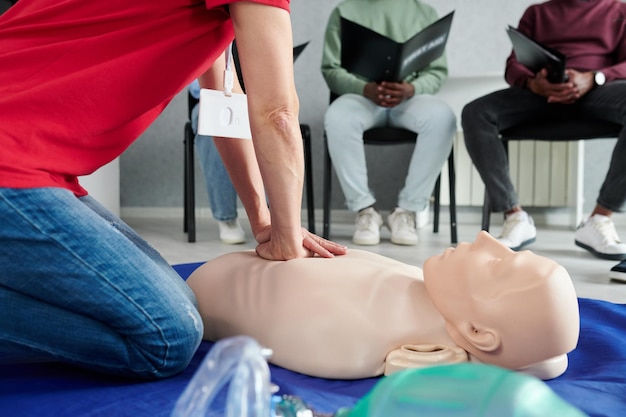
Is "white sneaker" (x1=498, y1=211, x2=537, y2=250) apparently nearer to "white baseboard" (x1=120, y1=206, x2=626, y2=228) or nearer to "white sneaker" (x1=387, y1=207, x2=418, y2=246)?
"white sneaker" (x1=387, y1=207, x2=418, y2=246)

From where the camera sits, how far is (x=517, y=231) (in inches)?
103

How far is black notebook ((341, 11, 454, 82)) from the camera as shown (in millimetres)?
2533

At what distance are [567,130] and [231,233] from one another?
55.5 inches

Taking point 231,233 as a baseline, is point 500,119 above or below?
above

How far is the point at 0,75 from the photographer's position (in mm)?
1012

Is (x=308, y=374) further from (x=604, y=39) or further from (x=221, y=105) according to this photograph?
(x=604, y=39)

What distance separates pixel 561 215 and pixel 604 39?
4.39 feet

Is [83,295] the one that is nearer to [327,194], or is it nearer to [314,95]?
[327,194]

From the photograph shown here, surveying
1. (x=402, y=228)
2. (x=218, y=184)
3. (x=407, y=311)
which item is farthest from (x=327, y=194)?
(x=407, y=311)

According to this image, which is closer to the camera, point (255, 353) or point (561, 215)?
point (255, 353)

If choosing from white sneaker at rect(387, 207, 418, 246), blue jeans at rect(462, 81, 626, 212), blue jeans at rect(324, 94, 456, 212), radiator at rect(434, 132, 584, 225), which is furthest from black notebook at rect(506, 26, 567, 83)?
radiator at rect(434, 132, 584, 225)

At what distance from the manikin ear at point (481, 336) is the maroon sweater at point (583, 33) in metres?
1.97

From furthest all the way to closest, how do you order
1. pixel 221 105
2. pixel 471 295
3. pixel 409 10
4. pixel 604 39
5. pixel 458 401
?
pixel 409 10 < pixel 604 39 < pixel 221 105 < pixel 471 295 < pixel 458 401

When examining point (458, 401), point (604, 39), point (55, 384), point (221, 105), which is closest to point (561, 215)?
point (604, 39)
